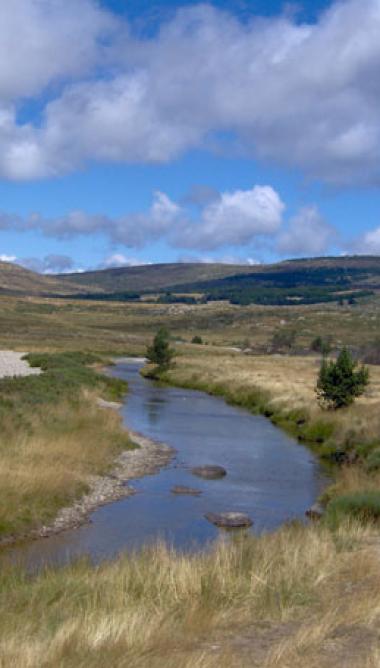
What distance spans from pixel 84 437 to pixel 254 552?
54.1 ft

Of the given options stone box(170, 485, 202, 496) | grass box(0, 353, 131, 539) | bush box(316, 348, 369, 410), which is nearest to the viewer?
grass box(0, 353, 131, 539)

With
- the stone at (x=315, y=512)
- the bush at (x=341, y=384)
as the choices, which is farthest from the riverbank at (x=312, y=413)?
the bush at (x=341, y=384)

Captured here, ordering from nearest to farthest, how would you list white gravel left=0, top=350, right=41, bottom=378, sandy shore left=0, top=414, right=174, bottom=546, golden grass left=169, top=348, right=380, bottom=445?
sandy shore left=0, top=414, right=174, bottom=546, golden grass left=169, top=348, right=380, bottom=445, white gravel left=0, top=350, right=41, bottom=378

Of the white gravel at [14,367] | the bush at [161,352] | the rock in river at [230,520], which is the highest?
the bush at [161,352]

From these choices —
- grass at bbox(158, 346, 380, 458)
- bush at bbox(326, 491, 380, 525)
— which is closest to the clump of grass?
grass at bbox(158, 346, 380, 458)

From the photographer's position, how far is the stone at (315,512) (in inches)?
809

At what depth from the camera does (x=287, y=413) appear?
42.3 m

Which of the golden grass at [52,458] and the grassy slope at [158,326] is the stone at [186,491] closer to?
the golden grass at [52,458]

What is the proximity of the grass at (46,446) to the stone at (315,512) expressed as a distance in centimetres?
631

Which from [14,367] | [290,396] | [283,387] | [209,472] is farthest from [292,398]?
[14,367]

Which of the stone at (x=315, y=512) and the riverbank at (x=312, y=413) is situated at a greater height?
the riverbank at (x=312, y=413)

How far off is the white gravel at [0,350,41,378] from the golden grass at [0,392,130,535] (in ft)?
57.9

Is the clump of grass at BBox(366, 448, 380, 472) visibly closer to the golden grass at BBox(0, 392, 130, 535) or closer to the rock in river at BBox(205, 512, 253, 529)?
the rock in river at BBox(205, 512, 253, 529)

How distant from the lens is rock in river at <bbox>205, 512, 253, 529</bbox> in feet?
64.7
